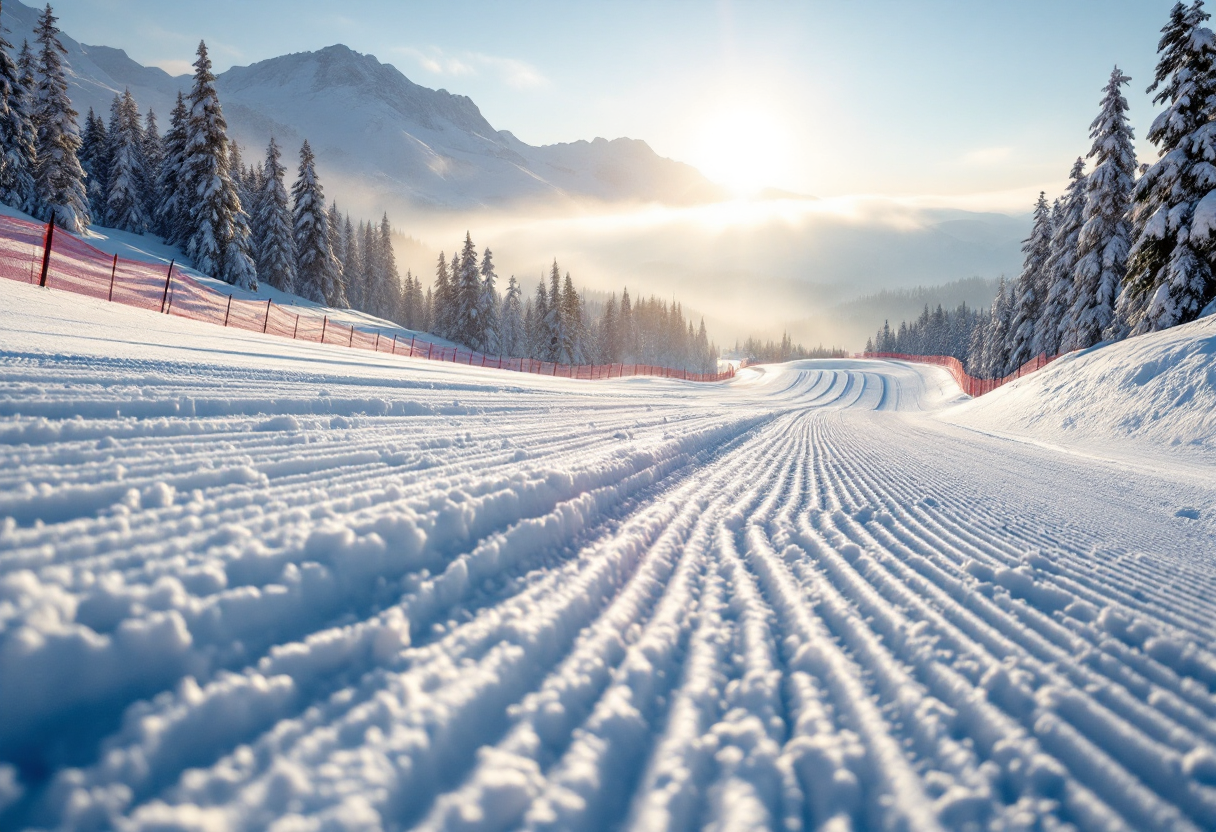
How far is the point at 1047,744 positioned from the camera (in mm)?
1679

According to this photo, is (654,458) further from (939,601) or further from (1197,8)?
(1197,8)

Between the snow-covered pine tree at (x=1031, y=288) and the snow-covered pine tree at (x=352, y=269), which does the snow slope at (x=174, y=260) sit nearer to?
the snow-covered pine tree at (x=352, y=269)

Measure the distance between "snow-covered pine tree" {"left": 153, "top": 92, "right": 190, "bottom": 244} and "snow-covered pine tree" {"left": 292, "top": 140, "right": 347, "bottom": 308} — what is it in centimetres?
782

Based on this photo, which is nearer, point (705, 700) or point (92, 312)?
point (705, 700)

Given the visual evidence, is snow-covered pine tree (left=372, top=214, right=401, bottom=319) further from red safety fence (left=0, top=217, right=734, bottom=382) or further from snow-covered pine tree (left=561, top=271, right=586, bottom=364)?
red safety fence (left=0, top=217, right=734, bottom=382)

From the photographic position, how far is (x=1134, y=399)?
10.7m

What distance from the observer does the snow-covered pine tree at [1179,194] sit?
15.9m

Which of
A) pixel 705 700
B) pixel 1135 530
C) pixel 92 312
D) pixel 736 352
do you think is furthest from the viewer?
pixel 736 352

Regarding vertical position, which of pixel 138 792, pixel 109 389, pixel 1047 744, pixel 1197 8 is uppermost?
pixel 1197 8

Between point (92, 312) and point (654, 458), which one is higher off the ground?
point (92, 312)

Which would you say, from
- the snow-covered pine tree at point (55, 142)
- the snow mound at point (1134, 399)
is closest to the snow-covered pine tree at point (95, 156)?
the snow-covered pine tree at point (55, 142)

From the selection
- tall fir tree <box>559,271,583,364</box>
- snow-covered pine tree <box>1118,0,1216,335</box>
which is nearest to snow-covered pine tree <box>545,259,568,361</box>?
tall fir tree <box>559,271,583,364</box>

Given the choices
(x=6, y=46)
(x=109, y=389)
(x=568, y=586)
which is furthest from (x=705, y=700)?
(x=6, y=46)

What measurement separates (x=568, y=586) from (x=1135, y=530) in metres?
4.81
